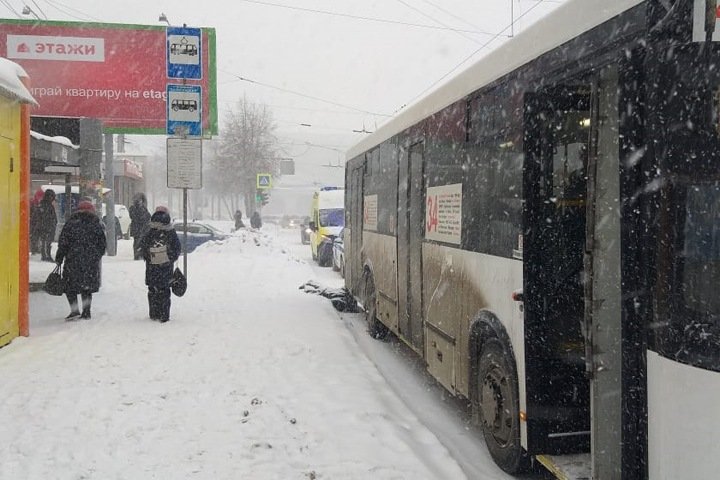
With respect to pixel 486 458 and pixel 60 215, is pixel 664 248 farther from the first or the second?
pixel 60 215

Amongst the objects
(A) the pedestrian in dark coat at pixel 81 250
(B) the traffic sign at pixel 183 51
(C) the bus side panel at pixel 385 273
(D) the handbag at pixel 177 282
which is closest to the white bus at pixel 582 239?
(C) the bus side panel at pixel 385 273

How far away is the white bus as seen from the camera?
2.61 meters

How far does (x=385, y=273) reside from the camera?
836cm

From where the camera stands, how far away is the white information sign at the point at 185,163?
1160 centimetres

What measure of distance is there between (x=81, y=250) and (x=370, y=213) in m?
4.11

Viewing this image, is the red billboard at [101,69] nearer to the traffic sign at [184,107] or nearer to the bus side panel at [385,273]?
the traffic sign at [184,107]

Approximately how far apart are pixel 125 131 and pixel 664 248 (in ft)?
51.0

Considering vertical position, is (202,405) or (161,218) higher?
(161,218)

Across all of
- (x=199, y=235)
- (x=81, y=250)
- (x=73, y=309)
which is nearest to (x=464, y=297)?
(x=81, y=250)

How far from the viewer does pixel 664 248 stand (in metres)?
2.73

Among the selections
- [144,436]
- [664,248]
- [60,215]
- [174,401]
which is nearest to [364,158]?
[174,401]

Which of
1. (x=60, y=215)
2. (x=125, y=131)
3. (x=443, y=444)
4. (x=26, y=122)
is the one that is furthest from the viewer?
(x=60, y=215)

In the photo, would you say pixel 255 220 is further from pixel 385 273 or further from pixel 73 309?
pixel 385 273

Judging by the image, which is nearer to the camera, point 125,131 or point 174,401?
point 174,401
